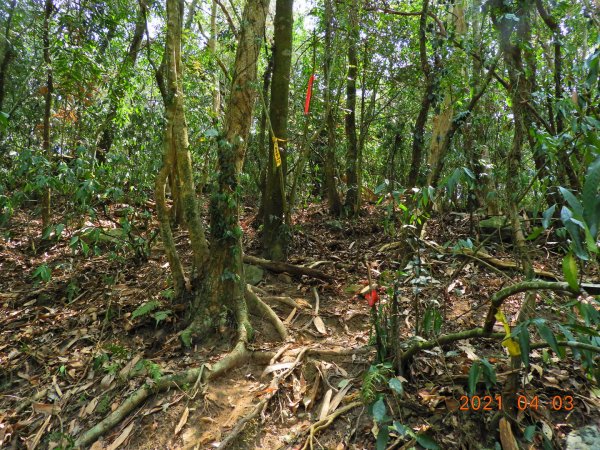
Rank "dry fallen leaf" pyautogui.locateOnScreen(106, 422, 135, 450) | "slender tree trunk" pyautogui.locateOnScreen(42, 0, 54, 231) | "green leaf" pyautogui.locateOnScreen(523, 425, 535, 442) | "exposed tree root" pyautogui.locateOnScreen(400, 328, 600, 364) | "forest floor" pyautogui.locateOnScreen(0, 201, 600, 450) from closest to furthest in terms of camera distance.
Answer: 1. "exposed tree root" pyautogui.locateOnScreen(400, 328, 600, 364)
2. "green leaf" pyautogui.locateOnScreen(523, 425, 535, 442)
3. "forest floor" pyautogui.locateOnScreen(0, 201, 600, 450)
4. "dry fallen leaf" pyautogui.locateOnScreen(106, 422, 135, 450)
5. "slender tree trunk" pyautogui.locateOnScreen(42, 0, 54, 231)

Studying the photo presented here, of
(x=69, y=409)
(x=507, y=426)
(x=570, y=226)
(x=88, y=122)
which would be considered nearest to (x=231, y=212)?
(x=69, y=409)

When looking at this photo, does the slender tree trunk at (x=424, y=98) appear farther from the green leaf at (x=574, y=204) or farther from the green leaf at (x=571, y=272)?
the green leaf at (x=574, y=204)

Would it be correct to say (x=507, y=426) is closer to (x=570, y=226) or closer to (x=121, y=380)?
(x=570, y=226)

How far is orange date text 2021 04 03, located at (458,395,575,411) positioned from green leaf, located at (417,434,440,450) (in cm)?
39

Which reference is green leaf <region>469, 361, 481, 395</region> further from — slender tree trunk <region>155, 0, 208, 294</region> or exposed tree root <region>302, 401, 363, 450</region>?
slender tree trunk <region>155, 0, 208, 294</region>

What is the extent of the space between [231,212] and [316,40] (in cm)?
399

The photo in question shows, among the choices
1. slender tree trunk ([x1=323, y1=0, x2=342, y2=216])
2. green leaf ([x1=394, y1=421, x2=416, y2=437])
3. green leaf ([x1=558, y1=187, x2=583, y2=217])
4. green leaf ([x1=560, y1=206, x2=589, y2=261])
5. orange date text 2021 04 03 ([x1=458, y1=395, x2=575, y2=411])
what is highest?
slender tree trunk ([x1=323, y1=0, x2=342, y2=216])

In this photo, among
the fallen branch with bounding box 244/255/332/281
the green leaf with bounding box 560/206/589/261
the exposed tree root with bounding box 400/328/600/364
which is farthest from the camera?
the fallen branch with bounding box 244/255/332/281

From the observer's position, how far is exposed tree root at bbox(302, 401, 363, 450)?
10.4 ft

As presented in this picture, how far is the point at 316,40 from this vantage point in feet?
23.2

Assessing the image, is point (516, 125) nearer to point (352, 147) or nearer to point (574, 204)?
point (574, 204)

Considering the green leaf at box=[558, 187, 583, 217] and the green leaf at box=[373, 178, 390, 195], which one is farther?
the green leaf at box=[373, 178, 390, 195]

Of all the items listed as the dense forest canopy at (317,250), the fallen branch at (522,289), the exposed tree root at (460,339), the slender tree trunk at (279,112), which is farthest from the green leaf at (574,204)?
the slender tree trunk at (279,112)

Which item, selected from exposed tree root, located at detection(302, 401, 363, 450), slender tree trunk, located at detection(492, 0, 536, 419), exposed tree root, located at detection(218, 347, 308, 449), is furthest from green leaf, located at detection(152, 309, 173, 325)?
slender tree trunk, located at detection(492, 0, 536, 419)
